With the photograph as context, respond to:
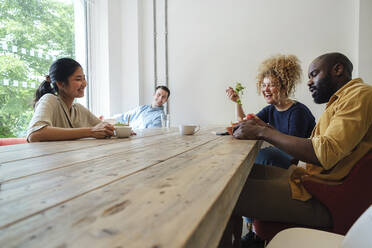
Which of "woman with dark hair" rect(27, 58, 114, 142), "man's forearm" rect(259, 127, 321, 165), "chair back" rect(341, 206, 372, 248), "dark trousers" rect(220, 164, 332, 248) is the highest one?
"woman with dark hair" rect(27, 58, 114, 142)

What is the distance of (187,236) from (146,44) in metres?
3.45

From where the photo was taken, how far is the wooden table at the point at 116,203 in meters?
0.24

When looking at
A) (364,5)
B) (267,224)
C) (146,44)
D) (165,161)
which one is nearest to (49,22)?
(146,44)

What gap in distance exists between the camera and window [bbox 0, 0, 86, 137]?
2229 millimetres

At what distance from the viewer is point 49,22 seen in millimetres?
2645

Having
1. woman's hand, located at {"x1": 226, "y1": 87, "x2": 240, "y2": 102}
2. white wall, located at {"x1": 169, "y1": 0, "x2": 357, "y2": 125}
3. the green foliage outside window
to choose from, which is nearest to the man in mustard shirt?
woman's hand, located at {"x1": 226, "y1": 87, "x2": 240, "y2": 102}

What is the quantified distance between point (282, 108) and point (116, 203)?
5.66ft

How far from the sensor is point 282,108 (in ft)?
5.90

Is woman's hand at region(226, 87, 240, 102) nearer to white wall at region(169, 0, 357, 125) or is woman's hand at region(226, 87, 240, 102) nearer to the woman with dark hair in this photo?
white wall at region(169, 0, 357, 125)

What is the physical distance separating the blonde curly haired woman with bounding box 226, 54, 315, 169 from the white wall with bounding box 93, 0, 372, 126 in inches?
36.8

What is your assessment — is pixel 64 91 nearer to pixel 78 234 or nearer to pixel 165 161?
pixel 165 161

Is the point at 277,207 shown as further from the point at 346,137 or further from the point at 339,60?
the point at 339,60

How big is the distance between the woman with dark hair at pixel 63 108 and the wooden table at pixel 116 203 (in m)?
0.61

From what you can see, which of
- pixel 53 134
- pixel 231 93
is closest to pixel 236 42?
pixel 231 93
